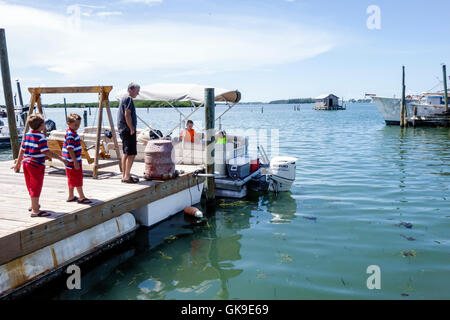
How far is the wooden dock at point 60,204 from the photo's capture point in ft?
17.3

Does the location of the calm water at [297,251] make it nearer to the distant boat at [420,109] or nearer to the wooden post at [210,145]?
the wooden post at [210,145]

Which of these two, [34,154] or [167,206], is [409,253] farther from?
[34,154]

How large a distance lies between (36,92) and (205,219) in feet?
17.7

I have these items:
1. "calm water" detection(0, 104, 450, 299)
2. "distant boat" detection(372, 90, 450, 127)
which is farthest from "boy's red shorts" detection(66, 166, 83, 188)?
"distant boat" detection(372, 90, 450, 127)

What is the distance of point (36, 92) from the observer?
9414 millimetres

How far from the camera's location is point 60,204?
21.5 ft

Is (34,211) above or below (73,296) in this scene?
above

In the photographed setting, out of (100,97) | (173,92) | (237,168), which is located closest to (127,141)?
(100,97)

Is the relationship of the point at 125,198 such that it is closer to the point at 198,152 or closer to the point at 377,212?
the point at 198,152

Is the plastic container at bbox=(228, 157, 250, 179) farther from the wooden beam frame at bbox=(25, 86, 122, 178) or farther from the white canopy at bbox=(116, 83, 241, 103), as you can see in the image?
the wooden beam frame at bbox=(25, 86, 122, 178)

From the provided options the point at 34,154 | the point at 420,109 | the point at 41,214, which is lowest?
the point at 41,214

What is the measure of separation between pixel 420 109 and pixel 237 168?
38.7 metres

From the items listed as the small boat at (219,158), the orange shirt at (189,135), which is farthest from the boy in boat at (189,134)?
the small boat at (219,158)

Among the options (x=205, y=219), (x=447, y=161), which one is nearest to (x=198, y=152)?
(x=205, y=219)
